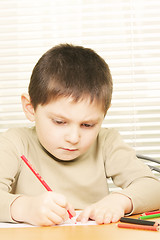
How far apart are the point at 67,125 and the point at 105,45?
2.95ft

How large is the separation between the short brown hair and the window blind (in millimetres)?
677

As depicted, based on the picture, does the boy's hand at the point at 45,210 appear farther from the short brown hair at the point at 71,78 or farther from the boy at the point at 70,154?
the short brown hair at the point at 71,78

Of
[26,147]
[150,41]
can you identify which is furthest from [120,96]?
[26,147]

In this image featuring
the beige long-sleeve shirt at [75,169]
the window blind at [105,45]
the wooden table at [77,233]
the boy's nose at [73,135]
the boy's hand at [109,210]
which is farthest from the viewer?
the window blind at [105,45]

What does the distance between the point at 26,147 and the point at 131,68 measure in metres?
0.83

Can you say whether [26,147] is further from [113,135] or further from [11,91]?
[11,91]

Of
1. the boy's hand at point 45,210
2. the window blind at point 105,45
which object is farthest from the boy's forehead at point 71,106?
the window blind at point 105,45

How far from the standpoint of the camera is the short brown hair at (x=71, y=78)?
Result: 111cm

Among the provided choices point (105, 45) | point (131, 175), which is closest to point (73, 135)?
point (131, 175)

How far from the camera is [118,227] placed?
0.90 meters

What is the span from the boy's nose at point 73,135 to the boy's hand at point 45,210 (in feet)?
0.65

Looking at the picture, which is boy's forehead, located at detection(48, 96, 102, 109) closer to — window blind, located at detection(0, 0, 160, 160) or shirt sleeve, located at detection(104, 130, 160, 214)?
shirt sleeve, located at detection(104, 130, 160, 214)

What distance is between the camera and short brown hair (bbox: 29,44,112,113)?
1110mm

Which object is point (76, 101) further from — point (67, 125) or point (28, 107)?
point (28, 107)
